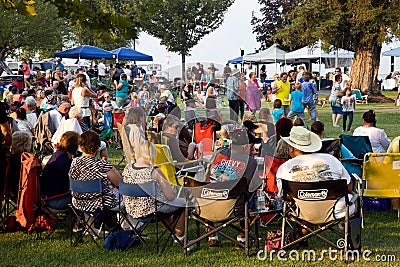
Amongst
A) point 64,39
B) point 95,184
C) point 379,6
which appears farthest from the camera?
point 64,39

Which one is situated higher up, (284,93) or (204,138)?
(204,138)

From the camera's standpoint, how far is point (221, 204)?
6074 millimetres

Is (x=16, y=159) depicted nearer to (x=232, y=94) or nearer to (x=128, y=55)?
(x=232, y=94)

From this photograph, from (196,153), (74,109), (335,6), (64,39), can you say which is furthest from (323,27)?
(64,39)

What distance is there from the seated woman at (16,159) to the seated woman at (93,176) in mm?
1146

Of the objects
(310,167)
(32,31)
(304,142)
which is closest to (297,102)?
(304,142)

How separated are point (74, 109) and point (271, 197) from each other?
14.1 feet

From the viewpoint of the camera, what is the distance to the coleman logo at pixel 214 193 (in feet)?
19.7

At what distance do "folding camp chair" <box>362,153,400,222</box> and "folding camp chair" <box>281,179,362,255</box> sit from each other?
4.64 feet

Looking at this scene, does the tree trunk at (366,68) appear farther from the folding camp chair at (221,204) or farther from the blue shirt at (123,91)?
the folding camp chair at (221,204)

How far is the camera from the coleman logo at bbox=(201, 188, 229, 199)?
19.7ft

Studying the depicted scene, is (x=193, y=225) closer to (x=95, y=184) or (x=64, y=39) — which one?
(x=95, y=184)

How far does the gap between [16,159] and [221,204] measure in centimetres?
273

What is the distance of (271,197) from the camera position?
7.10 metres
